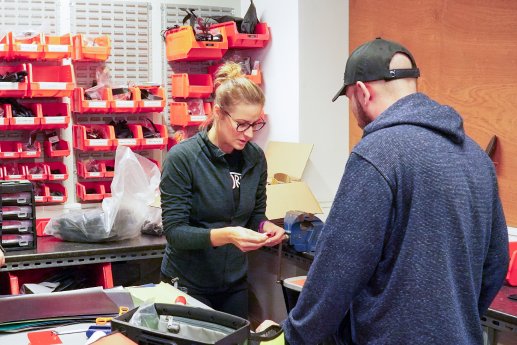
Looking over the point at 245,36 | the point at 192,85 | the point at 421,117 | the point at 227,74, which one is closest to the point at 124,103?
the point at 192,85

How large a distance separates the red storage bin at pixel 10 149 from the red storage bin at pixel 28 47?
20.0 inches

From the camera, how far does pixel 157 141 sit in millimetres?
4102

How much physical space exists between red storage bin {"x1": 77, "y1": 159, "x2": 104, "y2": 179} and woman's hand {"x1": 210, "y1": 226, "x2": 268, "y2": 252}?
1.77 meters

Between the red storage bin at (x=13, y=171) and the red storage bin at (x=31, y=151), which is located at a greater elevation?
the red storage bin at (x=31, y=151)

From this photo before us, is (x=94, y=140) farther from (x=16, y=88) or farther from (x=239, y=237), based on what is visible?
(x=239, y=237)

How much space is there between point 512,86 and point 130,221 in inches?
81.1

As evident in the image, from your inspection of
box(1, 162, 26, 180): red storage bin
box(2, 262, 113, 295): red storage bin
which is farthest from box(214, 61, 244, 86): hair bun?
box(1, 162, 26, 180): red storage bin

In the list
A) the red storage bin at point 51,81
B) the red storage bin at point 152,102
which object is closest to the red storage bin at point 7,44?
the red storage bin at point 51,81

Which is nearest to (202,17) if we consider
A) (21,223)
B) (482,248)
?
(21,223)

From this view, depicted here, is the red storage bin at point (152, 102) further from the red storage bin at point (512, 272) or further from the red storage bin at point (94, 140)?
the red storage bin at point (512, 272)

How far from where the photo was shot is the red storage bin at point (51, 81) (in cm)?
372

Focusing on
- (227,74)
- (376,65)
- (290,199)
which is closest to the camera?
(376,65)

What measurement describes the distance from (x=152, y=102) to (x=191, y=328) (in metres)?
2.50

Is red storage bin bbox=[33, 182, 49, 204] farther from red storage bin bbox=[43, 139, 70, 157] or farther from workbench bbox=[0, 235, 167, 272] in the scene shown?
workbench bbox=[0, 235, 167, 272]
